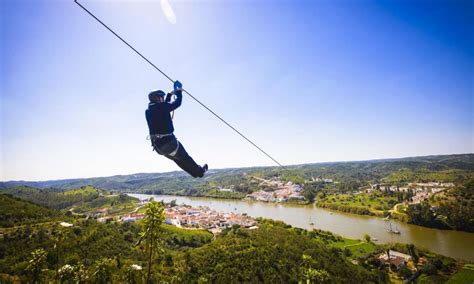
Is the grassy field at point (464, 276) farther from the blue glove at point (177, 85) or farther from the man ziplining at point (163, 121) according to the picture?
the blue glove at point (177, 85)

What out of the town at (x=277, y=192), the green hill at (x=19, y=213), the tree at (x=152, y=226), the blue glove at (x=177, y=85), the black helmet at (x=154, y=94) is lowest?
the town at (x=277, y=192)

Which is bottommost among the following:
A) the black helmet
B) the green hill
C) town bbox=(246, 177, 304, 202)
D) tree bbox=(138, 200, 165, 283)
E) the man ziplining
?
town bbox=(246, 177, 304, 202)

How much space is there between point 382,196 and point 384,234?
2647 centimetres

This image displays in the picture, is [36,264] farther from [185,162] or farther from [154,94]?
[154,94]

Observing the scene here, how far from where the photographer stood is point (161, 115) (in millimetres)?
2664

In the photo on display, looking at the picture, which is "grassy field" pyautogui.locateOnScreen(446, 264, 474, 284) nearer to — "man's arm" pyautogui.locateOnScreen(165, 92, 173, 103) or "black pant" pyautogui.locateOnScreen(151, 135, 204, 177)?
"black pant" pyautogui.locateOnScreen(151, 135, 204, 177)

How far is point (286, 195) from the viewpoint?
221ft

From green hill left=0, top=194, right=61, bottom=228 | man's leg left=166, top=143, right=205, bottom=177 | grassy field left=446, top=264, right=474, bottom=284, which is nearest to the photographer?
man's leg left=166, top=143, right=205, bottom=177

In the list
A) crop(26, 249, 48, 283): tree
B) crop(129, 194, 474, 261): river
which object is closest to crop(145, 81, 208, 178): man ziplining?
crop(26, 249, 48, 283): tree

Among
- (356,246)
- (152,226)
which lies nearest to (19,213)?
(152,226)

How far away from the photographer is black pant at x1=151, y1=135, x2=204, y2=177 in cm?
275

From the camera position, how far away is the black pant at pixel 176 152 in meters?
2.75

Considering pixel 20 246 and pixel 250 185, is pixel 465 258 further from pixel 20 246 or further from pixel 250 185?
pixel 250 185

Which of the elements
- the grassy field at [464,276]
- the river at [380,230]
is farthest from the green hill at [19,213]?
the grassy field at [464,276]
